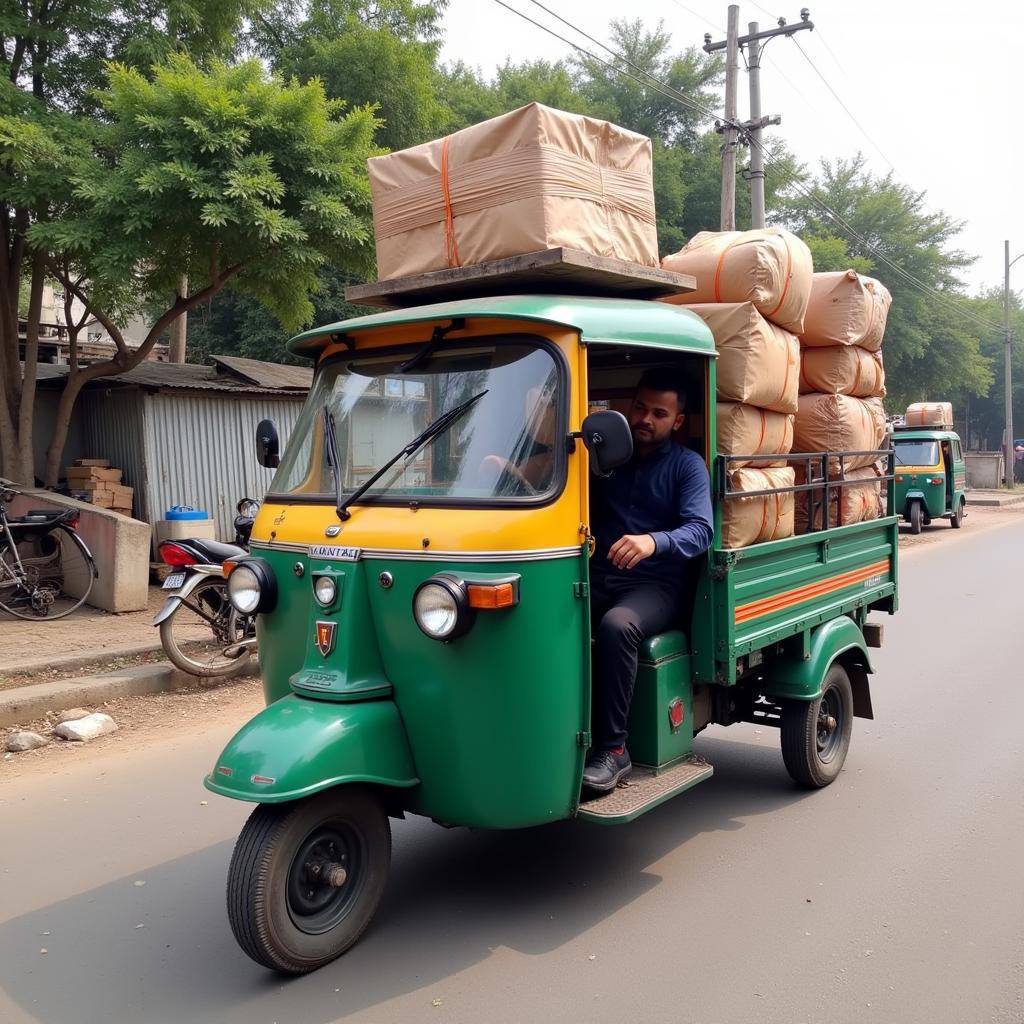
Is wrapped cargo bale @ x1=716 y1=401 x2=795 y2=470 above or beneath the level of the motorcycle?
above

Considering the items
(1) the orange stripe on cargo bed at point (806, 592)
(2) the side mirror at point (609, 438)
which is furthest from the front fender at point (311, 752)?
(1) the orange stripe on cargo bed at point (806, 592)

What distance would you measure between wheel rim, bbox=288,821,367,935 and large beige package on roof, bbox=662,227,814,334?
2.87 meters

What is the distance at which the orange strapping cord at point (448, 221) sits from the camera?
416cm

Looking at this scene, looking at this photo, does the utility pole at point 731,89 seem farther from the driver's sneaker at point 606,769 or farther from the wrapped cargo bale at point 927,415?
the driver's sneaker at point 606,769

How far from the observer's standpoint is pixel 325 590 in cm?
351

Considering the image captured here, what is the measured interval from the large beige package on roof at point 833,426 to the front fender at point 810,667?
0.93 metres

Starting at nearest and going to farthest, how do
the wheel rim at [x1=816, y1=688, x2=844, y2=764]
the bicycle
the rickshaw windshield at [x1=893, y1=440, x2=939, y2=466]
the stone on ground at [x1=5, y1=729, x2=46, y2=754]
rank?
the wheel rim at [x1=816, y1=688, x2=844, y2=764] < the stone on ground at [x1=5, y1=729, x2=46, y2=754] < the bicycle < the rickshaw windshield at [x1=893, y1=440, x2=939, y2=466]

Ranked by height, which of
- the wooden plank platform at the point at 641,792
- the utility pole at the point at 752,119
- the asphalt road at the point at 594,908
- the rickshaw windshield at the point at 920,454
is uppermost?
the utility pole at the point at 752,119

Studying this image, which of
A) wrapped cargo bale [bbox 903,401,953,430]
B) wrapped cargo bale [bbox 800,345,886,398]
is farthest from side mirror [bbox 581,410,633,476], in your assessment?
wrapped cargo bale [bbox 903,401,953,430]

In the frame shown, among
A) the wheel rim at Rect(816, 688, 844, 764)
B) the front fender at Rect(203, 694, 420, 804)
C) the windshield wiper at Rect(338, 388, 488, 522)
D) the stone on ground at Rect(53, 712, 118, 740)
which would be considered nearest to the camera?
the front fender at Rect(203, 694, 420, 804)

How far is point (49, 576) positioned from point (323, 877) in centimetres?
729

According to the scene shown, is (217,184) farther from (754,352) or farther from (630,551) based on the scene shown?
(630,551)

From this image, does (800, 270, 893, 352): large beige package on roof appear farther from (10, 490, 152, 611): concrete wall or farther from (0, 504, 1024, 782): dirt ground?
(10, 490, 152, 611): concrete wall

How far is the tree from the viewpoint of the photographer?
343 inches
